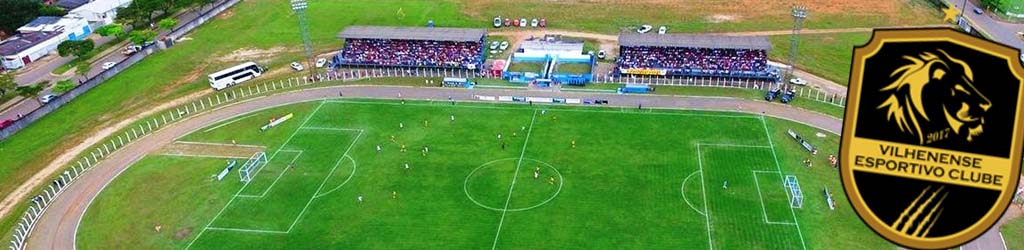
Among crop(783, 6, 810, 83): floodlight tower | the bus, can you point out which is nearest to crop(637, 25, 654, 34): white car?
crop(783, 6, 810, 83): floodlight tower

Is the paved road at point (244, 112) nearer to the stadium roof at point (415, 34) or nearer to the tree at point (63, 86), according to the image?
the stadium roof at point (415, 34)

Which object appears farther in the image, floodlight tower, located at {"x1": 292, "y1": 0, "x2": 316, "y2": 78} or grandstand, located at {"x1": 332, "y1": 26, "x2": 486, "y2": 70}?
grandstand, located at {"x1": 332, "y1": 26, "x2": 486, "y2": 70}

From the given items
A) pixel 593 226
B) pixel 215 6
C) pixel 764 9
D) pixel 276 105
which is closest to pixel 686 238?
pixel 593 226

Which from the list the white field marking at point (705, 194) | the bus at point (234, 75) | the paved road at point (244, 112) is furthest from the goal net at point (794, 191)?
the bus at point (234, 75)

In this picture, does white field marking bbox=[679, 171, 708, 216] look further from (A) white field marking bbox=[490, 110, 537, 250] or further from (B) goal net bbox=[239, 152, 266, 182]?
(B) goal net bbox=[239, 152, 266, 182]

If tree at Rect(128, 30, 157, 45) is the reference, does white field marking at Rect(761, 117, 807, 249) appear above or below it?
below

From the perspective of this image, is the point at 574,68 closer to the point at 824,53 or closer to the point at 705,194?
the point at 824,53

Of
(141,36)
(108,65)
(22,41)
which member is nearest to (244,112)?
(108,65)

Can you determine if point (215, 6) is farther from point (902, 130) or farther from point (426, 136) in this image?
Answer: point (902, 130)
